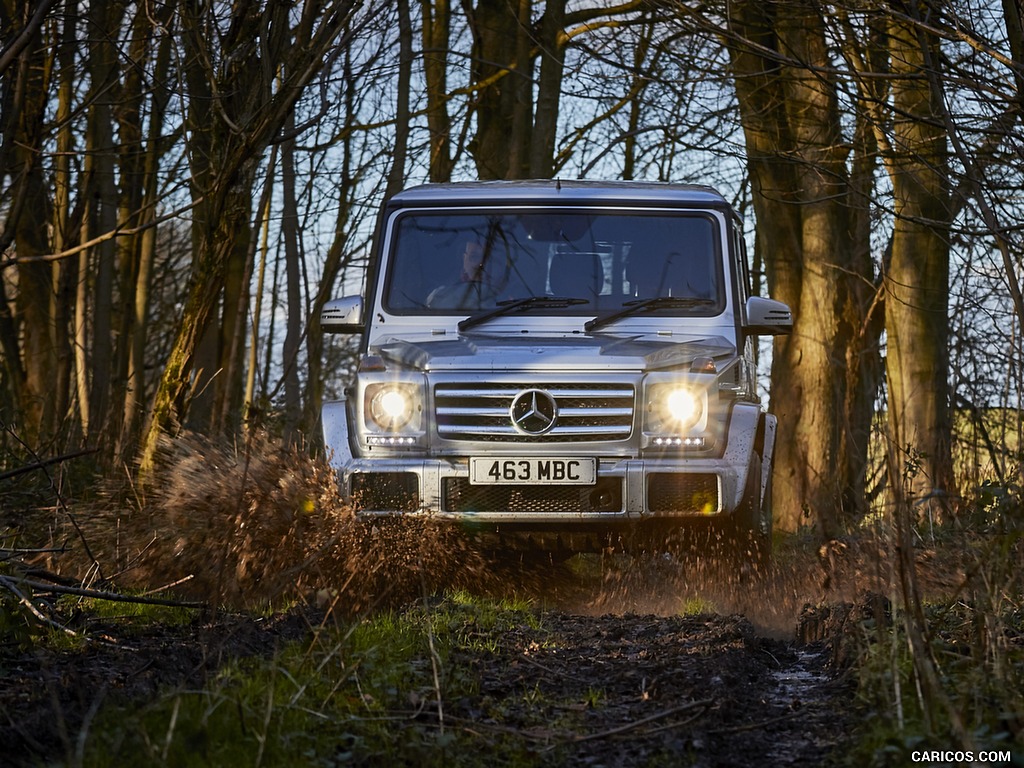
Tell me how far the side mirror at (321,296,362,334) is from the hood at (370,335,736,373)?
585 millimetres

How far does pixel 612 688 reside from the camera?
441cm

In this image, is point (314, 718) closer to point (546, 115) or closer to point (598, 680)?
point (598, 680)

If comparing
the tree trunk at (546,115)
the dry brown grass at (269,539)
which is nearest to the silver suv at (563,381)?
the dry brown grass at (269,539)

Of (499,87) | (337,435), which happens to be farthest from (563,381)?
(499,87)

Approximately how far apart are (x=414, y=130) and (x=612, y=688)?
13.5 m

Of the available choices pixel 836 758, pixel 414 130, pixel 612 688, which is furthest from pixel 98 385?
pixel 836 758

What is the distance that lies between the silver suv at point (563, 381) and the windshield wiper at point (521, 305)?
0.01 m

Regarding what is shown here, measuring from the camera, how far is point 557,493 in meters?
6.84

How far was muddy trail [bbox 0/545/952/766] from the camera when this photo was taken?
359 centimetres

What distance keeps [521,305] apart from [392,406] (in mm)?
1096

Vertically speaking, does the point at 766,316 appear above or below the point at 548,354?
above

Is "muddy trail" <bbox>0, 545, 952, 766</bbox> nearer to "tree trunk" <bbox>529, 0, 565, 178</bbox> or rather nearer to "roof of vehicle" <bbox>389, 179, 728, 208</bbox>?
"roof of vehicle" <bbox>389, 179, 728, 208</bbox>

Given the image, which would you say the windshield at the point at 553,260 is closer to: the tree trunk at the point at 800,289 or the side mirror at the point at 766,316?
the side mirror at the point at 766,316

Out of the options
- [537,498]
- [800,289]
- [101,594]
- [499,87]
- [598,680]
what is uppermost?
[499,87]
